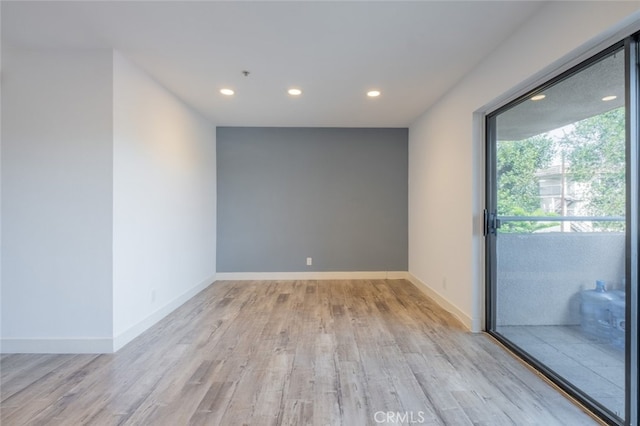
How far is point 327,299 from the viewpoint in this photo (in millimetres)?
4020

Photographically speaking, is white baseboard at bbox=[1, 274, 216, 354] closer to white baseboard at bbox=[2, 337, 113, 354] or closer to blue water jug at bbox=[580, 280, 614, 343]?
white baseboard at bbox=[2, 337, 113, 354]

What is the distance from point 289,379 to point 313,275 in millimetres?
2948

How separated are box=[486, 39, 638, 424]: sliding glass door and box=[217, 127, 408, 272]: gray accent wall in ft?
7.62

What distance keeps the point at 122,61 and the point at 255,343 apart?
2.86 m

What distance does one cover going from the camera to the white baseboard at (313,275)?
5.06 meters

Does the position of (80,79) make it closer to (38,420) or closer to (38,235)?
(38,235)

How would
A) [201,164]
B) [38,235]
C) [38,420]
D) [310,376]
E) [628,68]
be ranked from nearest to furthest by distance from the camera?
[628,68] < [38,420] < [310,376] < [38,235] < [201,164]

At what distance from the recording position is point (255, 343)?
271 centimetres

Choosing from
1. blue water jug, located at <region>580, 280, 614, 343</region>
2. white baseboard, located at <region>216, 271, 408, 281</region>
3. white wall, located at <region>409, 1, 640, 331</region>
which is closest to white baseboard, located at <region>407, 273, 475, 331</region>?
white wall, located at <region>409, 1, 640, 331</region>

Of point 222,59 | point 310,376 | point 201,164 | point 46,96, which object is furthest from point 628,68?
point 201,164

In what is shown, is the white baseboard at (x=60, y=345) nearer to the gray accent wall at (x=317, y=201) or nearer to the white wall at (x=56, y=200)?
the white wall at (x=56, y=200)

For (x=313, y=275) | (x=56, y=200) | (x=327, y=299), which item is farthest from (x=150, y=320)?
(x=313, y=275)

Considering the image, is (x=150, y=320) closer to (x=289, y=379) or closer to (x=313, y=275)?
(x=289, y=379)

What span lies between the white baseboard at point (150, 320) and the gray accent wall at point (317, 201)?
106 centimetres
